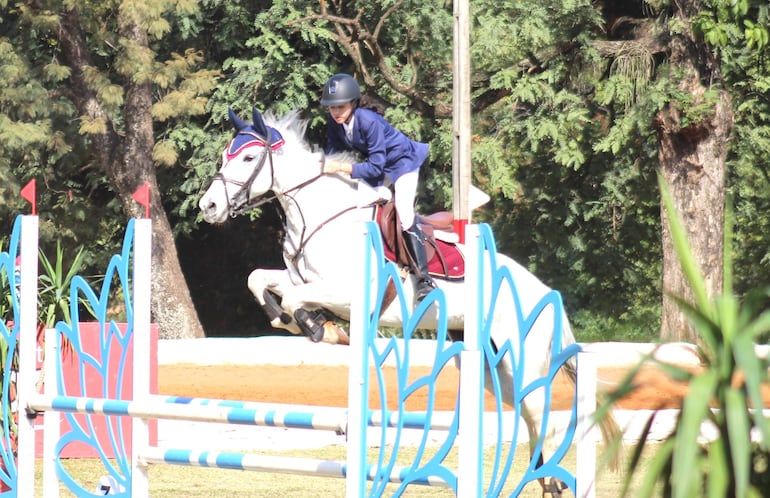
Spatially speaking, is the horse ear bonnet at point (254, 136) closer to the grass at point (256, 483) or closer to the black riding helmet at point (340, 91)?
the black riding helmet at point (340, 91)

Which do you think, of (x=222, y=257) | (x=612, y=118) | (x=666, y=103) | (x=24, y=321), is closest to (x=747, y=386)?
(x=24, y=321)

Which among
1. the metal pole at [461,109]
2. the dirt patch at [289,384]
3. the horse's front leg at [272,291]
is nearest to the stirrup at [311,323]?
the horse's front leg at [272,291]

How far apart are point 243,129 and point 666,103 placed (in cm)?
764

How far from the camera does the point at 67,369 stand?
6.95m

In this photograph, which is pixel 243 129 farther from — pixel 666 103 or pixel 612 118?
pixel 612 118

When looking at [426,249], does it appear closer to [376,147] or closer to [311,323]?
[376,147]

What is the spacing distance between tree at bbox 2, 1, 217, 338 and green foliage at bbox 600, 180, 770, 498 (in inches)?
487

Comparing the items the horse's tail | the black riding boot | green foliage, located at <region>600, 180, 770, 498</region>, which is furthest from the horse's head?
green foliage, located at <region>600, 180, 770, 498</region>

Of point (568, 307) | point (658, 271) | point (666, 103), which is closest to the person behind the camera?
point (666, 103)

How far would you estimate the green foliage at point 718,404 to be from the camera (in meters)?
1.91

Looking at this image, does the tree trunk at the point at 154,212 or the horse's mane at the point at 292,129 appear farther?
the tree trunk at the point at 154,212

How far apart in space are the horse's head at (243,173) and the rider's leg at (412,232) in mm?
679

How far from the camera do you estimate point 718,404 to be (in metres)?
2.02

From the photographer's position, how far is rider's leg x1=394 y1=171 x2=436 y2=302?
6.27 meters
